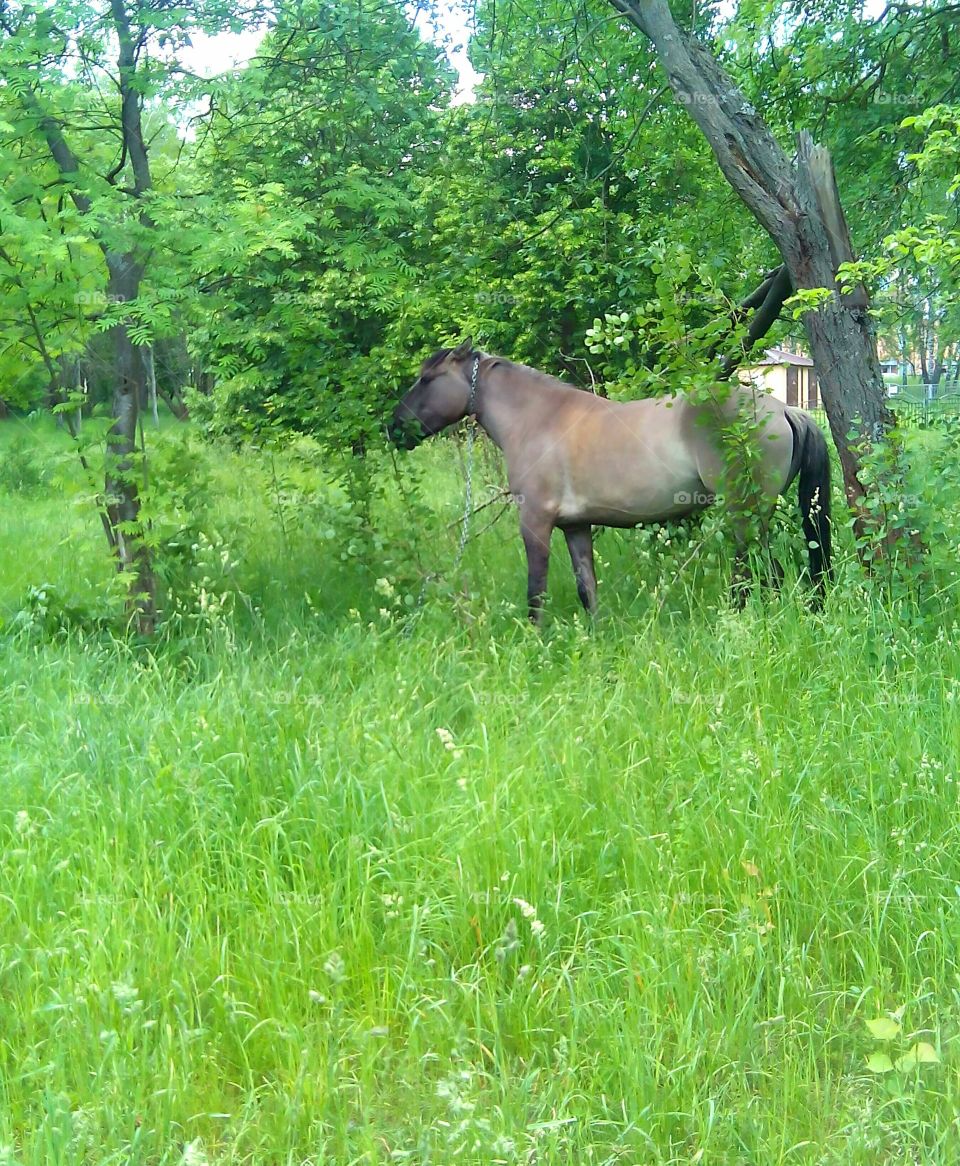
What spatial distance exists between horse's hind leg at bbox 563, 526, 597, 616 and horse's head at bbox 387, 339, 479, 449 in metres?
1.24

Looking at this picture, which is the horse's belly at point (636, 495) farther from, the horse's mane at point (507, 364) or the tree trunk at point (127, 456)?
the tree trunk at point (127, 456)

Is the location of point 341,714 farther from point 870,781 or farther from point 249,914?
point 870,781

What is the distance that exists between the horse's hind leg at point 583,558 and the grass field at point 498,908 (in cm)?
159

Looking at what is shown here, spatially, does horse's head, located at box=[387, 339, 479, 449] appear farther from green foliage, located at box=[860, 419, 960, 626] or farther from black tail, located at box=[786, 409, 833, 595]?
green foliage, located at box=[860, 419, 960, 626]

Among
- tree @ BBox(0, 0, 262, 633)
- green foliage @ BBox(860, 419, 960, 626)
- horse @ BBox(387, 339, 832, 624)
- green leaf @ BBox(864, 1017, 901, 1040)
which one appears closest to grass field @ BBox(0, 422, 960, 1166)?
green leaf @ BBox(864, 1017, 901, 1040)

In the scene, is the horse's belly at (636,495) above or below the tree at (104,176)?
below

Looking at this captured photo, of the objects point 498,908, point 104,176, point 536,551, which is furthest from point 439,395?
point 498,908

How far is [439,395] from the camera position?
24.0 feet

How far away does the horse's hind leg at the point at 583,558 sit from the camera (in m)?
6.75

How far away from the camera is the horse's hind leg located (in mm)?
6754

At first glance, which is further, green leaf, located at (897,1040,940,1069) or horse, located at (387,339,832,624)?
horse, located at (387,339,832,624)

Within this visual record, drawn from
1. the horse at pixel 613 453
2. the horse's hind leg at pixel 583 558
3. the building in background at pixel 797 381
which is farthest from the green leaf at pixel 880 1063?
the building in background at pixel 797 381

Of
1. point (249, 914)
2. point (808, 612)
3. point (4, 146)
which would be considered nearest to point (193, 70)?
point (4, 146)

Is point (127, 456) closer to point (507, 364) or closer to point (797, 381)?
point (507, 364)
